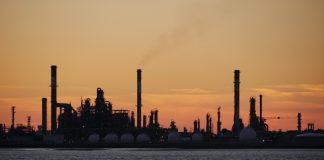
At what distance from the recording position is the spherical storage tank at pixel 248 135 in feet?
518

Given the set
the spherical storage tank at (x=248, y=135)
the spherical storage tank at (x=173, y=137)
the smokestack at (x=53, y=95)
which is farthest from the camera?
the spherical storage tank at (x=173, y=137)

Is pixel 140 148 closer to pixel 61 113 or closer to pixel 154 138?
pixel 154 138

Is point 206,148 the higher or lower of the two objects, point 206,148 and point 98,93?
the lower

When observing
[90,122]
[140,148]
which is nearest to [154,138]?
[140,148]

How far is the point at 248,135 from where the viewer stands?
15825cm

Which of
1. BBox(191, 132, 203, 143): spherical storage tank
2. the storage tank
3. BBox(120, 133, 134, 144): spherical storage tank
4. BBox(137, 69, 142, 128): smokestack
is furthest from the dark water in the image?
BBox(191, 132, 203, 143): spherical storage tank

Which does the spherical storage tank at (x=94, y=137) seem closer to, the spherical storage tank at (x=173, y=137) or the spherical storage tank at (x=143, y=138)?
the spherical storage tank at (x=143, y=138)

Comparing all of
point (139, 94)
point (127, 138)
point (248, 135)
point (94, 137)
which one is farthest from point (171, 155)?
point (94, 137)

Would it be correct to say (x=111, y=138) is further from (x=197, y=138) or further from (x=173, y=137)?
(x=197, y=138)

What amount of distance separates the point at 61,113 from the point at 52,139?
5.72 meters

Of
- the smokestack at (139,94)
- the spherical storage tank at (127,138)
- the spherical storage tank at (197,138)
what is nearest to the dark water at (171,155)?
the spherical storage tank at (127,138)

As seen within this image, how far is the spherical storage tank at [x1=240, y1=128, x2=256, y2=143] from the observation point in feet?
518

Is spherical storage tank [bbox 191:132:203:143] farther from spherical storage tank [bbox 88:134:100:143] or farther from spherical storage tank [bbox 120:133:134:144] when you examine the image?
spherical storage tank [bbox 88:134:100:143]

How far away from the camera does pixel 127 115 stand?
6698 inches
